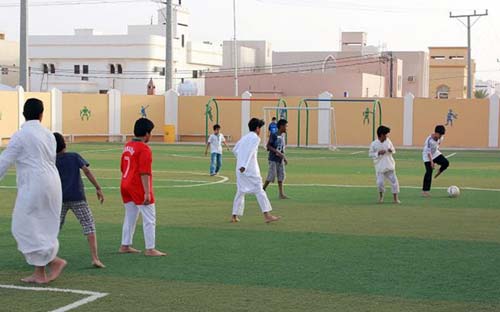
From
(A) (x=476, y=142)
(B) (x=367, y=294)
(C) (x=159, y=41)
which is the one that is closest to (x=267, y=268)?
(B) (x=367, y=294)

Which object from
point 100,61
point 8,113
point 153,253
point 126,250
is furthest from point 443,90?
point 153,253

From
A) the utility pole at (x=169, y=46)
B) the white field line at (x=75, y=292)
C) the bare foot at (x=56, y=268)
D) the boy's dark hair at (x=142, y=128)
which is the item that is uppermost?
the utility pole at (x=169, y=46)

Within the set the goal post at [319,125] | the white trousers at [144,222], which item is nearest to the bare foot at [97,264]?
the white trousers at [144,222]

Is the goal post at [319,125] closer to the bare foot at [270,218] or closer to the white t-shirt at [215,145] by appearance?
the white t-shirt at [215,145]

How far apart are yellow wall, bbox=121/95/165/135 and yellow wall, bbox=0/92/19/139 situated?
8.38 metres

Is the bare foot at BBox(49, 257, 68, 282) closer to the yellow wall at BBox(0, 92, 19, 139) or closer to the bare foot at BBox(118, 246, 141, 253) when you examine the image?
the bare foot at BBox(118, 246, 141, 253)

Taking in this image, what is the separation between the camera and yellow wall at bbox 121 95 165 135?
53.5 meters

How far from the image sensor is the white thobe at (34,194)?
9.66m

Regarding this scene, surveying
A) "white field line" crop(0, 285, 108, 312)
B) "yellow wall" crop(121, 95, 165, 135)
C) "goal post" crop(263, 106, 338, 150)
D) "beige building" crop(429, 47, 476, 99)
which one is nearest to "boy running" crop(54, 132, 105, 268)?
"white field line" crop(0, 285, 108, 312)

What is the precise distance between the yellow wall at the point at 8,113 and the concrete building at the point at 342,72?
26632 mm

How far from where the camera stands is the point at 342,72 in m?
72.8

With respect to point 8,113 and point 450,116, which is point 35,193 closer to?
point 8,113

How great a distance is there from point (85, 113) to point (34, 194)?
4266 cm

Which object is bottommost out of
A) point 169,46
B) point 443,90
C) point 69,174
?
point 69,174
